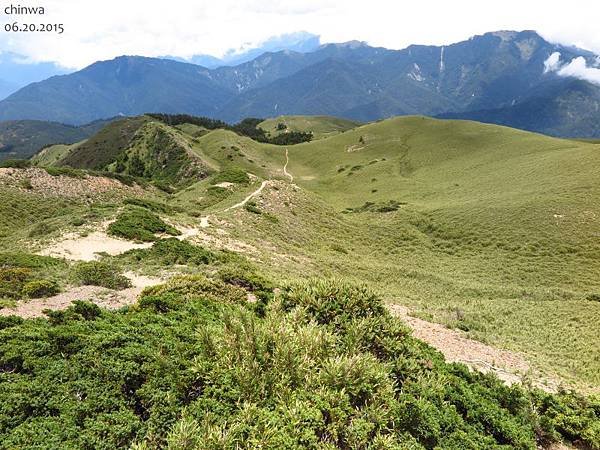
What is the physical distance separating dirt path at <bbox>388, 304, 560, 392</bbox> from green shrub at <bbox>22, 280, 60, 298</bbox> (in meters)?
16.2

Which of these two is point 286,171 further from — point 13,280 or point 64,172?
point 13,280

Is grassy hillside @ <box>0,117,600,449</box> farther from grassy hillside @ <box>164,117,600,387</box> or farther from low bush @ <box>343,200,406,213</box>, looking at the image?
low bush @ <box>343,200,406,213</box>

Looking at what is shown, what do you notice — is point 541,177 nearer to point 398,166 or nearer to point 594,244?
point 594,244

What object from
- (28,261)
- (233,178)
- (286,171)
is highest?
(28,261)

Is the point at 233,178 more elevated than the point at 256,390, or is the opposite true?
the point at 256,390

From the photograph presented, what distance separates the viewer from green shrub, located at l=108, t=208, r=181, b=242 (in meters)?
31.0

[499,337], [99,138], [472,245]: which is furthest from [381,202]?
[99,138]

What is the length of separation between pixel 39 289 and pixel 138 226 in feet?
52.8

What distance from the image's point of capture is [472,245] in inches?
1892

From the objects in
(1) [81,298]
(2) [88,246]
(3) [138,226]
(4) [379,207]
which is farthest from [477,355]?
(4) [379,207]

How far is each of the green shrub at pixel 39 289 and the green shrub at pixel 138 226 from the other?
13.2 metres

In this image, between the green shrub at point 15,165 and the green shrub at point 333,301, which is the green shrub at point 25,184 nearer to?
the green shrub at point 15,165

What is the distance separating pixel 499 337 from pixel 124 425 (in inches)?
723

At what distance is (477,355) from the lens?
16656 millimetres
